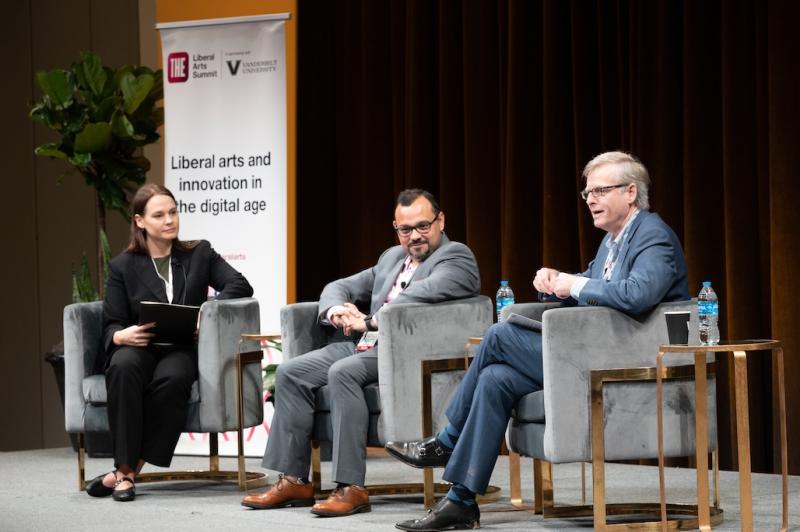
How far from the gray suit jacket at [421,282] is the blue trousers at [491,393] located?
0.52 m

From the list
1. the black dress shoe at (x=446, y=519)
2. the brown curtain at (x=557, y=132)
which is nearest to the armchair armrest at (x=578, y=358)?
the black dress shoe at (x=446, y=519)

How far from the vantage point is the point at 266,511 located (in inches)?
170

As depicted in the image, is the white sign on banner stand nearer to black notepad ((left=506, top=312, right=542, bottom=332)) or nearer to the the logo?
the the logo

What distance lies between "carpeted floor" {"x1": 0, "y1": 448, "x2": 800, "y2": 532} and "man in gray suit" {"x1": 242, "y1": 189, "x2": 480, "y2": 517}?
88 millimetres

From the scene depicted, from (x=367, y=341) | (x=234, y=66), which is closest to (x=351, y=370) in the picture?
(x=367, y=341)

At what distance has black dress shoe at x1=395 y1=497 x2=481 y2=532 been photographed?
146 inches

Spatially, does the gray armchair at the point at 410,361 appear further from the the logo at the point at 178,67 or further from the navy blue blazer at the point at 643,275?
the the logo at the point at 178,67

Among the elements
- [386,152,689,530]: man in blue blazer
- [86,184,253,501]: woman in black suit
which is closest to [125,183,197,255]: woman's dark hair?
[86,184,253,501]: woman in black suit

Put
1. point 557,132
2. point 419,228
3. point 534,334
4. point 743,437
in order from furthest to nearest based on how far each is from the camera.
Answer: point 557,132 → point 419,228 → point 534,334 → point 743,437

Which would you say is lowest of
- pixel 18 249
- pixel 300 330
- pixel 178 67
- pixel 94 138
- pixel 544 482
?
pixel 544 482

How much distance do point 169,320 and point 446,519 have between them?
5.21 feet

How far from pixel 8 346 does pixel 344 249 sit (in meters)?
2.88

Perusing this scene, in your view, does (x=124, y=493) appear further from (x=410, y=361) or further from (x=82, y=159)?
(x=82, y=159)

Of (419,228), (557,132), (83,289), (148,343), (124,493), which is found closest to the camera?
(419,228)
